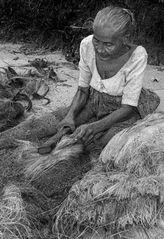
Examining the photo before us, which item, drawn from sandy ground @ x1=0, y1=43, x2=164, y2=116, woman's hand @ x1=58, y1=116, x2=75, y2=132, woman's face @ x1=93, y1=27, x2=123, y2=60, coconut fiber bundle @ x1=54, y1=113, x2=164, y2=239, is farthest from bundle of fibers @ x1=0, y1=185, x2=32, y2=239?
sandy ground @ x1=0, y1=43, x2=164, y2=116

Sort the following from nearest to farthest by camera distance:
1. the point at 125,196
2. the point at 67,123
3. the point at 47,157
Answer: the point at 125,196, the point at 47,157, the point at 67,123

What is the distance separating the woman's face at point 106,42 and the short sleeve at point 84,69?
336mm

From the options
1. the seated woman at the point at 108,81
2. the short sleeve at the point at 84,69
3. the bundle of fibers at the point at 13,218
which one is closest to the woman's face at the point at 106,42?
the seated woman at the point at 108,81

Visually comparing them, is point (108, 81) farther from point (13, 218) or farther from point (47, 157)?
point (13, 218)

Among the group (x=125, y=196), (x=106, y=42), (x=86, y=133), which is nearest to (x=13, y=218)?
(x=125, y=196)

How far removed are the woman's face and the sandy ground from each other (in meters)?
1.53

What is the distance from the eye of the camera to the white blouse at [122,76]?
330 cm

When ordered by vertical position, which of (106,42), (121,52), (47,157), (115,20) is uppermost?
(115,20)

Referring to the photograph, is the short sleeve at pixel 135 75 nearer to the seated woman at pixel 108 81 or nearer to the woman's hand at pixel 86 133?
the seated woman at pixel 108 81

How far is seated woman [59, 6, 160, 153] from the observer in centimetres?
303

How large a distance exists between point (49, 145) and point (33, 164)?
0.24 m

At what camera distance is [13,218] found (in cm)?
242

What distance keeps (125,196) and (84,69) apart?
1463 millimetres

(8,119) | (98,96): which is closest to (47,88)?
(8,119)
